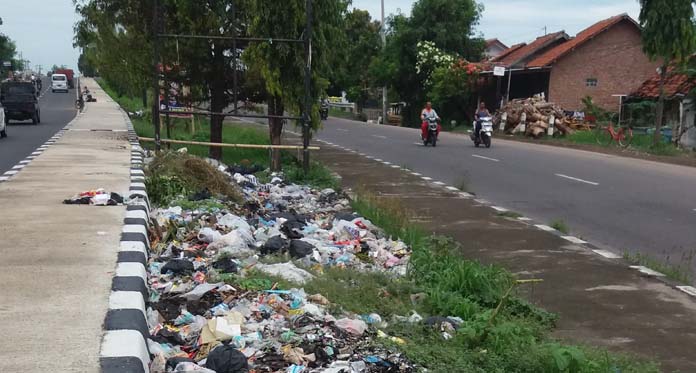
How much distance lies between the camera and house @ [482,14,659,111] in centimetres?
4141

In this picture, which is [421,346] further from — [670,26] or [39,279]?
[670,26]

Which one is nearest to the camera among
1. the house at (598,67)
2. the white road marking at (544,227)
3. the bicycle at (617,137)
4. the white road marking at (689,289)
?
the white road marking at (689,289)

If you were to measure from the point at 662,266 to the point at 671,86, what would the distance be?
28197 mm

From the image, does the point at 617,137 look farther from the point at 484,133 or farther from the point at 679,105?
the point at 484,133

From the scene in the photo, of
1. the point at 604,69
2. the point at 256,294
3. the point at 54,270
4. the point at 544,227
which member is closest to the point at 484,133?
the point at 544,227

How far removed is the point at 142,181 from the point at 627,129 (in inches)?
935

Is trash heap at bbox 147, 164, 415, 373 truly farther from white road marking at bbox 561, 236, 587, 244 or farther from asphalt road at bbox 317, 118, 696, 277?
asphalt road at bbox 317, 118, 696, 277

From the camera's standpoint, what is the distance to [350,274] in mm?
6637

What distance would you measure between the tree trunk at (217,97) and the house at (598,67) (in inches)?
1076

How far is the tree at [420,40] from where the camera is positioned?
1914 inches

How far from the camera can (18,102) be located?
105ft

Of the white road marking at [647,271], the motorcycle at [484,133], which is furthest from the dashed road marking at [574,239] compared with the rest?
the motorcycle at [484,133]

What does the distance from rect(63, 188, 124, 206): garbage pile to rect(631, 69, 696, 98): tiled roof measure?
2556cm

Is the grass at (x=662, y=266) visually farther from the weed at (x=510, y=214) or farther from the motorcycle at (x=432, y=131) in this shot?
the motorcycle at (x=432, y=131)
